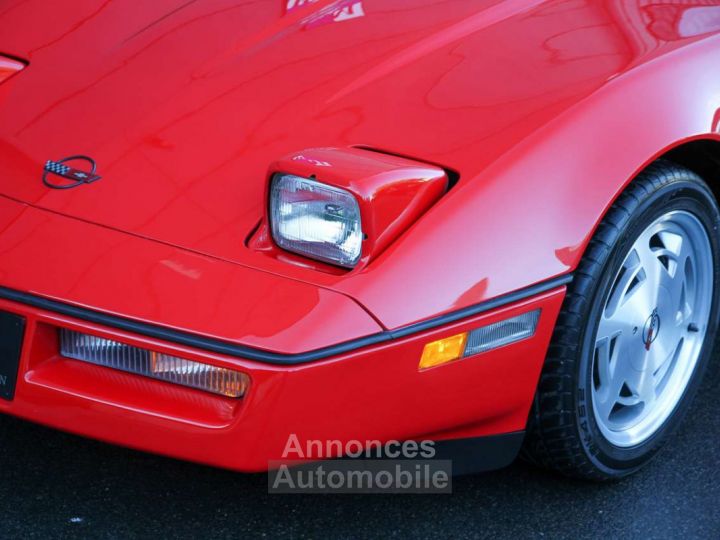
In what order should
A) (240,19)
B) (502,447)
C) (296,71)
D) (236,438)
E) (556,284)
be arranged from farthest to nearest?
(240,19) < (296,71) < (502,447) < (556,284) < (236,438)

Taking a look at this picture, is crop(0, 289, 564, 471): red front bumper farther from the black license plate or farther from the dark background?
the dark background

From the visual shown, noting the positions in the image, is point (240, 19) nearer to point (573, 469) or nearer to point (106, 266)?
point (106, 266)

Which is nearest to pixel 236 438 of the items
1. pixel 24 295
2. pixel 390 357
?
pixel 390 357

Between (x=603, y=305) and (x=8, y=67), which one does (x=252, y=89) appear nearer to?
(x=8, y=67)

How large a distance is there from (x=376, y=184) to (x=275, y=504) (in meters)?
0.73

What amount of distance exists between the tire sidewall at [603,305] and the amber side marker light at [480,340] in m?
0.16

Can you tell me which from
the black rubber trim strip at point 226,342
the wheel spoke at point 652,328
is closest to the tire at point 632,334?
the wheel spoke at point 652,328

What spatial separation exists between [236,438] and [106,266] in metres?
0.37

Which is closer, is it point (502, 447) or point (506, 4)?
point (502, 447)

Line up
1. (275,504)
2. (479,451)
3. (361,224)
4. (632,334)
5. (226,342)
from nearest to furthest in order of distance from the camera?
1. (226,342)
2. (361,224)
3. (479,451)
4. (275,504)
5. (632,334)

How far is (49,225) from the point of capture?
1.94 metres

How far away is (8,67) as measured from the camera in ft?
7.74

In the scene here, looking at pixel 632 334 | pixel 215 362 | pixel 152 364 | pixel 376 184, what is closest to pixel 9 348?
pixel 152 364

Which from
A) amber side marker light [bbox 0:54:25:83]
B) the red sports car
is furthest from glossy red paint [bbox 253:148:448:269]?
amber side marker light [bbox 0:54:25:83]
